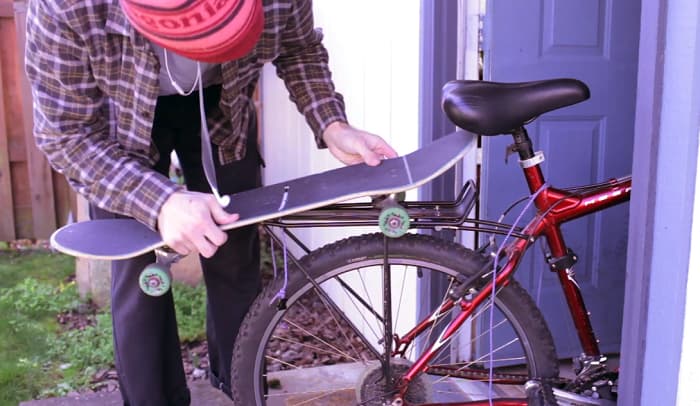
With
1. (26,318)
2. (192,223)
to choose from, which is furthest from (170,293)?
(26,318)

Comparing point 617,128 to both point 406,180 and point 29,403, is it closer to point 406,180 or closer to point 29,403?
point 406,180

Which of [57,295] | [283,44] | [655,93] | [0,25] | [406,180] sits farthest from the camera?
[0,25]

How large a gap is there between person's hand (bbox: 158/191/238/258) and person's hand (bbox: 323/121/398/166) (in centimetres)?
46

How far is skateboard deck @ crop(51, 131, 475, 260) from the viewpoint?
1.54m

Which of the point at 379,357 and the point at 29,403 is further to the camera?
the point at 29,403

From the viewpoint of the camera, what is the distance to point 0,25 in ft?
16.5

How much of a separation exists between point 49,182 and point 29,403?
2.79 meters

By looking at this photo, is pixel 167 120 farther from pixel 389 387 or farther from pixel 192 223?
pixel 389 387

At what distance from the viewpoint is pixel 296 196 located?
Answer: 1.64 metres

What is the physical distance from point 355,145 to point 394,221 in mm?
388

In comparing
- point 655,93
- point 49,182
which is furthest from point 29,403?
point 49,182

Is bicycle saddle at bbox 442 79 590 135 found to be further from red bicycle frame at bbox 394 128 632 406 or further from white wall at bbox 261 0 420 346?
white wall at bbox 261 0 420 346

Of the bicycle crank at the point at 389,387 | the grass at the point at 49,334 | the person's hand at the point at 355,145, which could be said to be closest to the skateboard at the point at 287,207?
the person's hand at the point at 355,145

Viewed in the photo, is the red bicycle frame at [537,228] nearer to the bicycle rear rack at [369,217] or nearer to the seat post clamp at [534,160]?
the seat post clamp at [534,160]
